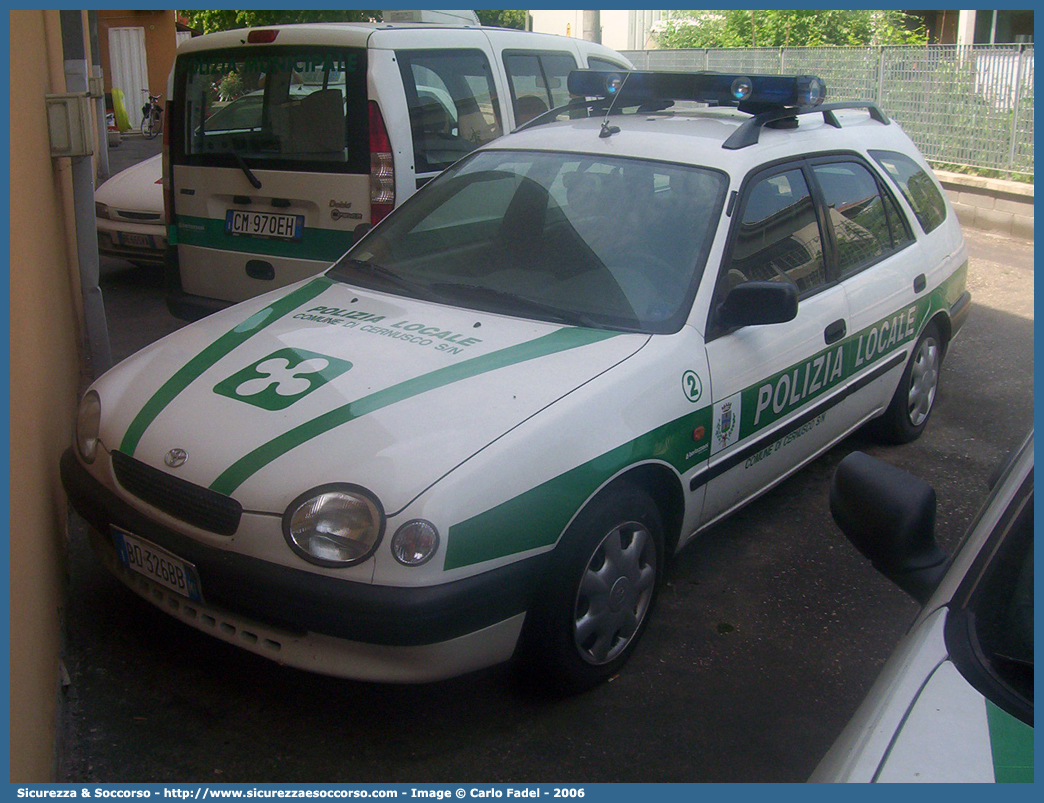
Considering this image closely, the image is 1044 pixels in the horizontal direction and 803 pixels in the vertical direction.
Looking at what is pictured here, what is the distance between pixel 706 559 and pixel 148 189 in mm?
6121

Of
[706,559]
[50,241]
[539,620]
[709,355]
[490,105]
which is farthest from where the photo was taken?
[490,105]

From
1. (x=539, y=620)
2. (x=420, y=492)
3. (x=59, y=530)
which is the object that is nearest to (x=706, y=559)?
(x=539, y=620)

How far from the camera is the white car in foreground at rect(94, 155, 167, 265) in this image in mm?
7977

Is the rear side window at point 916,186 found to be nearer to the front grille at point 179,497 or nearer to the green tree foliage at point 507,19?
the front grille at point 179,497

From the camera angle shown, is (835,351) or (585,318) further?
(835,351)

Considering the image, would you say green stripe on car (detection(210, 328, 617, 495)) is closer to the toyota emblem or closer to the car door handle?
the toyota emblem

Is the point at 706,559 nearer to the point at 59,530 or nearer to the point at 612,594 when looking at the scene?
the point at 612,594

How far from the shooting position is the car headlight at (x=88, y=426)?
316 cm

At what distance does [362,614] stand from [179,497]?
2.22ft

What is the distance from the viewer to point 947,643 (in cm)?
175

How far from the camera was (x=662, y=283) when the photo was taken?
3.51 meters

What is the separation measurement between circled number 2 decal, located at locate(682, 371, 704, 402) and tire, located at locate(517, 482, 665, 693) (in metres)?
0.37

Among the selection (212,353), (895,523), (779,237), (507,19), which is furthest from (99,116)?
(507,19)

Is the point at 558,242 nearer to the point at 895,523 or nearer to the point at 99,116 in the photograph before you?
the point at 895,523
